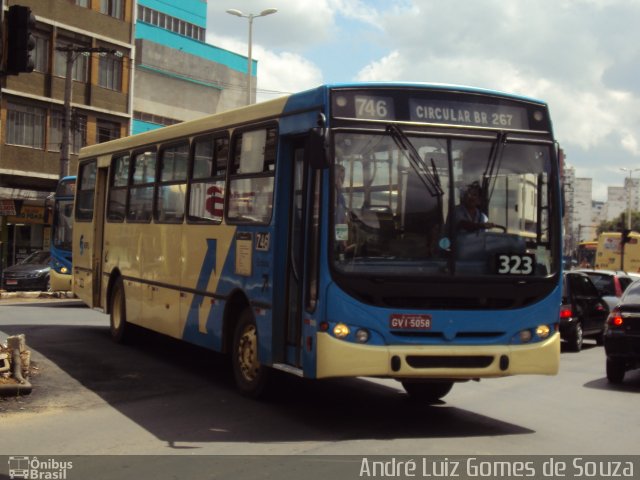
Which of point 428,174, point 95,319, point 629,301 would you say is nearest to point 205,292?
point 428,174

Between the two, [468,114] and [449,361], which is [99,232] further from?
[449,361]

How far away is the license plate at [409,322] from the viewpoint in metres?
8.95

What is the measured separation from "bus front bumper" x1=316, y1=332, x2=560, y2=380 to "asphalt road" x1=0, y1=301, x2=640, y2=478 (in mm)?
570

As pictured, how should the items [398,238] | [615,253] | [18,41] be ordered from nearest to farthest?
[398,238] → [18,41] → [615,253]

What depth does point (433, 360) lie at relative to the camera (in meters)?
8.99

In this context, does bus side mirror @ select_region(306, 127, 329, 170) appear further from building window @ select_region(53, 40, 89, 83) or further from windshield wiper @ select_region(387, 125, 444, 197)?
building window @ select_region(53, 40, 89, 83)

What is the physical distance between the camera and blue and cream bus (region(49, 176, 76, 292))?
2641 centimetres

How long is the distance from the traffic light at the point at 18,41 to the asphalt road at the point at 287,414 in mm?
3524

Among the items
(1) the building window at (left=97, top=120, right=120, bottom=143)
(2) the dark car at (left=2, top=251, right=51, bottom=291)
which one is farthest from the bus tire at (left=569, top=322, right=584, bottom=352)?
(1) the building window at (left=97, top=120, right=120, bottom=143)

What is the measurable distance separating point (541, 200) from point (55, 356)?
7.55m

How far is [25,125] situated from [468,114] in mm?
34417

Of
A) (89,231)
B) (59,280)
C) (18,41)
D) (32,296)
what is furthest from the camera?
(32,296)

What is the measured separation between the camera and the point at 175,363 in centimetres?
1362
